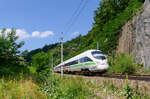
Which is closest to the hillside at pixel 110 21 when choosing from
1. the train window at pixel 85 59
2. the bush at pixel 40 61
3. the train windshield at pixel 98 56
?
the train window at pixel 85 59

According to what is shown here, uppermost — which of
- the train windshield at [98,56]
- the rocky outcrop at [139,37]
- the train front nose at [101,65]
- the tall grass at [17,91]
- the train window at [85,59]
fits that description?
the rocky outcrop at [139,37]

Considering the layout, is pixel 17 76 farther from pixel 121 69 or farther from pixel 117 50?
pixel 117 50

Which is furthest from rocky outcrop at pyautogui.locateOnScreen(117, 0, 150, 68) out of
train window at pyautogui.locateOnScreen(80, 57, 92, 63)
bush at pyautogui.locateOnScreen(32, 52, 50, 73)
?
bush at pyautogui.locateOnScreen(32, 52, 50, 73)

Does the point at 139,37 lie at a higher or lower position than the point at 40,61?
higher

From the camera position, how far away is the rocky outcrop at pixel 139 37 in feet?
63.9

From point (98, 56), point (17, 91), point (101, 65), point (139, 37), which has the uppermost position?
point (139, 37)

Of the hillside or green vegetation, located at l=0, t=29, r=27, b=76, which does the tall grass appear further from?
the hillside

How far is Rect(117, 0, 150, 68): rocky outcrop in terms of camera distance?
1948 centimetres

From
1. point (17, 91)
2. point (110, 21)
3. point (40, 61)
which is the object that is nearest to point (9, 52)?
point (17, 91)

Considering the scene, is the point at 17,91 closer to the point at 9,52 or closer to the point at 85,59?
the point at 9,52

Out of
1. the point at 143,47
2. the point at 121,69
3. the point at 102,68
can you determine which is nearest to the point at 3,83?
the point at 102,68

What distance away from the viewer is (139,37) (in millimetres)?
21219

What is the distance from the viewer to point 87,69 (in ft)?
52.5

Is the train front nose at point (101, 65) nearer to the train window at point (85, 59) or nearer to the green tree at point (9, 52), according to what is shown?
the train window at point (85, 59)
